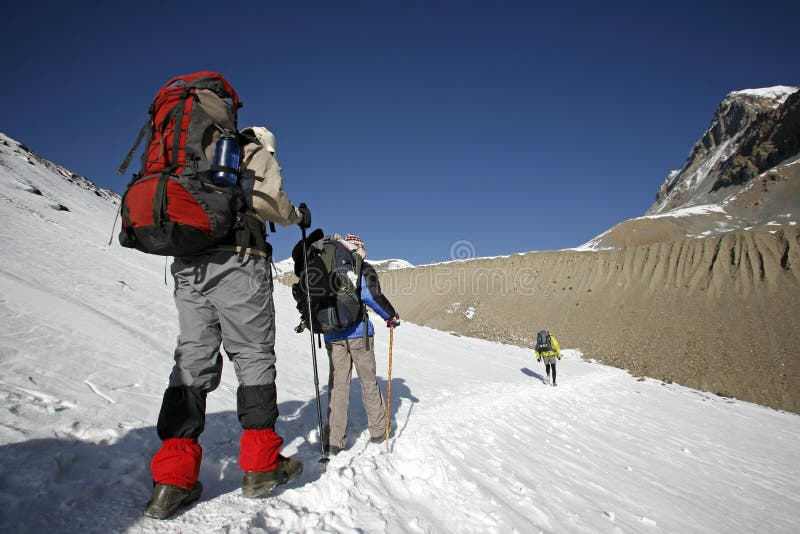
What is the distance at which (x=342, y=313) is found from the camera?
10.8ft

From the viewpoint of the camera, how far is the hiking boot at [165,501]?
1.78 metres

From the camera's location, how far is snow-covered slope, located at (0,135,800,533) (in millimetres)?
1963

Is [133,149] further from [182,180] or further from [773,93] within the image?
[773,93]

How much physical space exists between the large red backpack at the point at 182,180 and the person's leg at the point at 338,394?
1.83m

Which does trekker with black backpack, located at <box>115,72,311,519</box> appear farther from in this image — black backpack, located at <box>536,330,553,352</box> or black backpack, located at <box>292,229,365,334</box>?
black backpack, located at <box>536,330,553,352</box>

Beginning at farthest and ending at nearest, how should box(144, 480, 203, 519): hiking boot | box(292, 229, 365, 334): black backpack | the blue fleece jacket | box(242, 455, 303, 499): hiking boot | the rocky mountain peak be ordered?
the rocky mountain peak, the blue fleece jacket, box(292, 229, 365, 334): black backpack, box(242, 455, 303, 499): hiking boot, box(144, 480, 203, 519): hiking boot

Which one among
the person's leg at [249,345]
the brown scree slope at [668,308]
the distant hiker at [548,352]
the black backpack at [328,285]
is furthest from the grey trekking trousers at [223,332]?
the brown scree slope at [668,308]

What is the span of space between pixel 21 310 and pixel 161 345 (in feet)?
4.95

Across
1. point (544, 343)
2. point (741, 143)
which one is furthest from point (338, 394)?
point (741, 143)

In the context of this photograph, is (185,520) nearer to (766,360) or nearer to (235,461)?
(235,461)

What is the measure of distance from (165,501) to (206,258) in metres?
1.27

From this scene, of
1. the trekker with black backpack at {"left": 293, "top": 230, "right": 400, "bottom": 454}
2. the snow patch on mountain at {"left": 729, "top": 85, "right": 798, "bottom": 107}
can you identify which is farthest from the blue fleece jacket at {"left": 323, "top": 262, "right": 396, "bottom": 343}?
the snow patch on mountain at {"left": 729, "top": 85, "right": 798, "bottom": 107}

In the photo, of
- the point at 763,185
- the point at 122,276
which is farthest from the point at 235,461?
the point at 763,185

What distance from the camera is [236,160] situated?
2.09 metres
